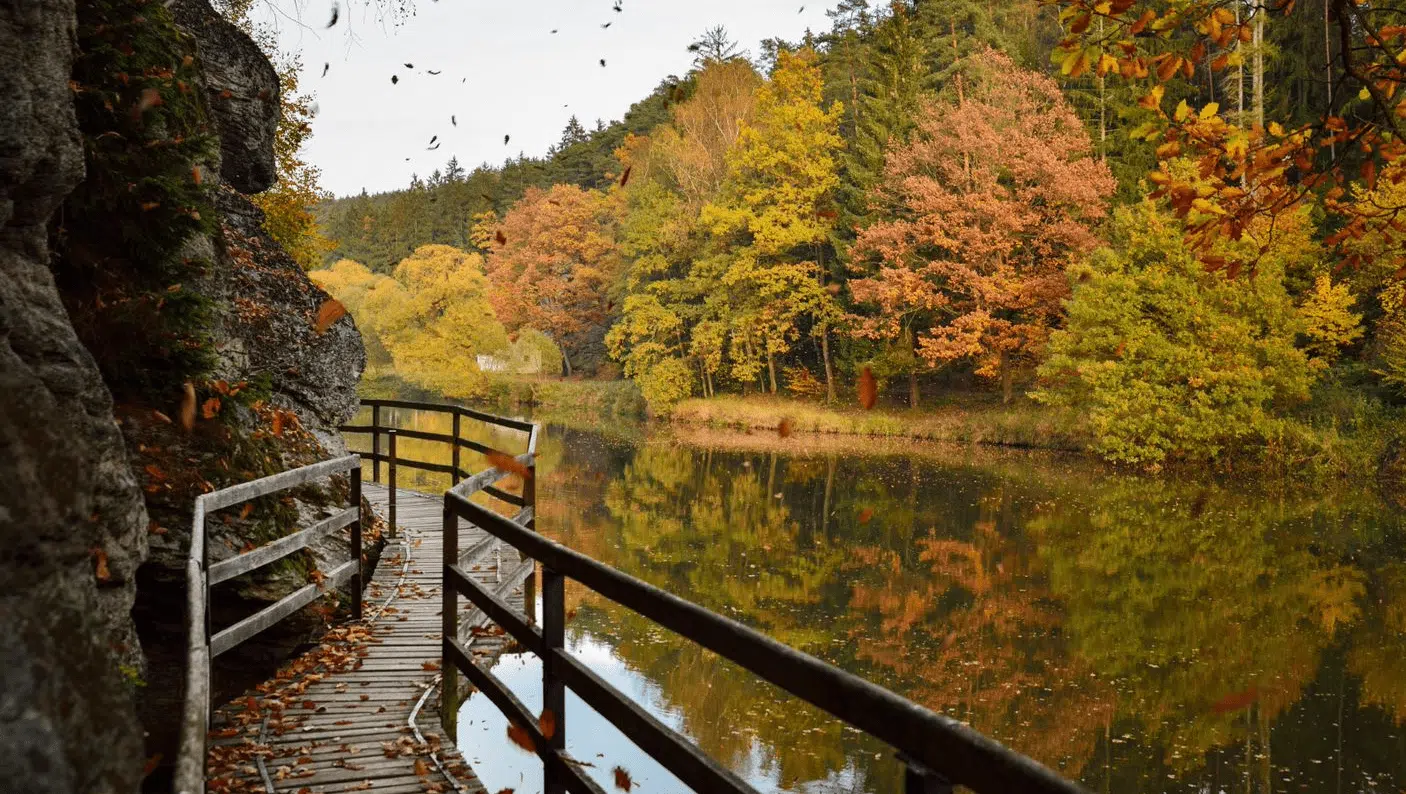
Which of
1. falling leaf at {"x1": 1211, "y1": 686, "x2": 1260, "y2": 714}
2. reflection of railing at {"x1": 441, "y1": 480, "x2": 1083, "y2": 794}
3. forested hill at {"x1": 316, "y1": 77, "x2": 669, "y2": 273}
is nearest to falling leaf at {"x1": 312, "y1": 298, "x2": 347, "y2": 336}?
reflection of railing at {"x1": 441, "y1": 480, "x2": 1083, "y2": 794}

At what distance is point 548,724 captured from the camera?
3.86m

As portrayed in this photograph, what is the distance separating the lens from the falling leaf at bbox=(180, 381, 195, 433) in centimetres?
643

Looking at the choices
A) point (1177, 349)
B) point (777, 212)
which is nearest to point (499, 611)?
point (1177, 349)

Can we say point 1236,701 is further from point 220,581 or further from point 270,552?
point 220,581

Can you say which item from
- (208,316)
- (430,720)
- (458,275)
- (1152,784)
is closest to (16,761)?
(430,720)

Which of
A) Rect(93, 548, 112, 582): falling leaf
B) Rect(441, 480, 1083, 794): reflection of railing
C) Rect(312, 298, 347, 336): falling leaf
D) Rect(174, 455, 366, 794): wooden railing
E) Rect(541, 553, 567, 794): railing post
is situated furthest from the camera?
Rect(312, 298, 347, 336): falling leaf

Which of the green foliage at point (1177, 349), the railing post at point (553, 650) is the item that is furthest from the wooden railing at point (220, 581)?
the green foliage at point (1177, 349)

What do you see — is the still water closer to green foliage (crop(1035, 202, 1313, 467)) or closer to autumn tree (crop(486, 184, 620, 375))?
green foliage (crop(1035, 202, 1313, 467))

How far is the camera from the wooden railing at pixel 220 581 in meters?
2.41

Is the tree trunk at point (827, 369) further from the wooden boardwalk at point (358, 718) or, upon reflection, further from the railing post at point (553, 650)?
the railing post at point (553, 650)

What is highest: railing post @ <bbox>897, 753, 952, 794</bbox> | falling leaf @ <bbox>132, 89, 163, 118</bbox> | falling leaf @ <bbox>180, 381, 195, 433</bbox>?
falling leaf @ <bbox>132, 89, 163, 118</bbox>

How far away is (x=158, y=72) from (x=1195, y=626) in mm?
11765

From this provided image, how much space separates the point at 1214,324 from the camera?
21.6m

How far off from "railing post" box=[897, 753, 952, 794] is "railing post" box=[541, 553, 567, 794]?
2010 millimetres
